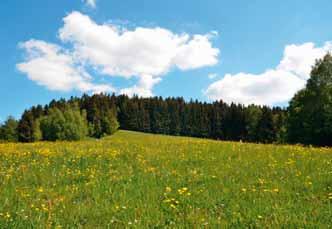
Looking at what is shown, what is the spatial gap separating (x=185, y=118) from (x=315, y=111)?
352ft

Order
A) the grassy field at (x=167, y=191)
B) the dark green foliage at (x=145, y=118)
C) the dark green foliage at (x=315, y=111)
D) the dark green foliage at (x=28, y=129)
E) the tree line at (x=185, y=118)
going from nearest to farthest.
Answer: the grassy field at (x=167, y=191), the dark green foliage at (x=315, y=111), the tree line at (x=185, y=118), the dark green foliage at (x=145, y=118), the dark green foliage at (x=28, y=129)

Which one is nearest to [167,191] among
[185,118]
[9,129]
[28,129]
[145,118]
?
[28,129]

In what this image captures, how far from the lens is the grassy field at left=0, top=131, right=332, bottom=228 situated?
6.77m

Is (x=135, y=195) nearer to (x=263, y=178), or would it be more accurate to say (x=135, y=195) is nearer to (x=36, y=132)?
(x=263, y=178)

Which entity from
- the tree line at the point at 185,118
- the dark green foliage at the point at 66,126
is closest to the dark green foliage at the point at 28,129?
the tree line at the point at 185,118

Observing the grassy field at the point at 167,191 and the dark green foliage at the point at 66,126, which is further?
the dark green foliage at the point at 66,126

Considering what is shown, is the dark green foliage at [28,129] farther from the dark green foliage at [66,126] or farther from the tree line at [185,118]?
the dark green foliage at [66,126]

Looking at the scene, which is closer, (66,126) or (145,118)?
(66,126)

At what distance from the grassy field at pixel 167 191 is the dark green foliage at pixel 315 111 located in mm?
38256

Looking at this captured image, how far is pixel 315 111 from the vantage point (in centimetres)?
5228

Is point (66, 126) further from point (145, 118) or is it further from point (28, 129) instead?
point (145, 118)

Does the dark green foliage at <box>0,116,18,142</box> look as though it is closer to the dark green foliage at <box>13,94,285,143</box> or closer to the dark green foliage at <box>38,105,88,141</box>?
the dark green foliage at <box>13,94,285,143</box>

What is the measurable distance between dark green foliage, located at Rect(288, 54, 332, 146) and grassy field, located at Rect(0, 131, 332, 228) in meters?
38.3

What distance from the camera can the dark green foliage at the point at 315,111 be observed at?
49.3 metres
